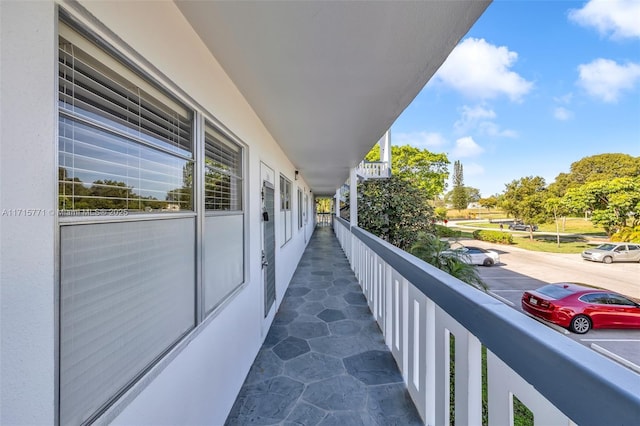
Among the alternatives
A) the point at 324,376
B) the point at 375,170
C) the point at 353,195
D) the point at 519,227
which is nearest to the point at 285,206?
the point at 353,195

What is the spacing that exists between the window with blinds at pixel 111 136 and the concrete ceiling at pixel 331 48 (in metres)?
0.53

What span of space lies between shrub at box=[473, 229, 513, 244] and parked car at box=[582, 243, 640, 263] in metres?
6.57

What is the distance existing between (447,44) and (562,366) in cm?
164

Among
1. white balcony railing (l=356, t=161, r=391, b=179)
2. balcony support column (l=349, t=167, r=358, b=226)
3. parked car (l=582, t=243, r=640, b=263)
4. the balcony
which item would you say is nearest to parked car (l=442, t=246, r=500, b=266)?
parked car (l=582, t=243, r=640, b=263)

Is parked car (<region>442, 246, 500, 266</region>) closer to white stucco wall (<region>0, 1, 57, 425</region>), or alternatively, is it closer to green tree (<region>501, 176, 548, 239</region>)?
green tree (<region>501, 176, 548, 239</region>)

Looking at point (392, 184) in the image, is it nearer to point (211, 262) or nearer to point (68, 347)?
point (211, 262)

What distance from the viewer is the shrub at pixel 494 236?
34.6 ft

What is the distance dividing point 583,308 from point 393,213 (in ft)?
15.5

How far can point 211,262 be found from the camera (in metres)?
1.71

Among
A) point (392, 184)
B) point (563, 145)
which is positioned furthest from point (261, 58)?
point (563, 145)

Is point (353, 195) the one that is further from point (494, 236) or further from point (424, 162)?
point (424, 162)

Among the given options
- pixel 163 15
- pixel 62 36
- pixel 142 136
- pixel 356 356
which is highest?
pixel 163 15

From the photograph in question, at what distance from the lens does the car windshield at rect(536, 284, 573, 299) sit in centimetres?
373

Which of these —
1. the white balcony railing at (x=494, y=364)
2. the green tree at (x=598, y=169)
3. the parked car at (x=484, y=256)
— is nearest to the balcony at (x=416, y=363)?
the white balcony railing at (x=494, y=364)
